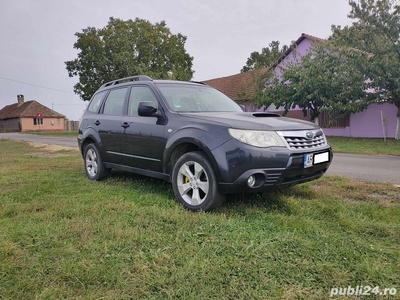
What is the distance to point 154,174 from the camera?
4.42 m

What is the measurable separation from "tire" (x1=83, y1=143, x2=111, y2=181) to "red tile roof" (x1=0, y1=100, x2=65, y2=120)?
5405cm

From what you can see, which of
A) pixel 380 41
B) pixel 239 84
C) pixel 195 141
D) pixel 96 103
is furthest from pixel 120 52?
pixel 195 141

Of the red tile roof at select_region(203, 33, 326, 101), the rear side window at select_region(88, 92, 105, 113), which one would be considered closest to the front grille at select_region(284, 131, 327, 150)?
the rear side window at select_region(88, 92, 105, 113)

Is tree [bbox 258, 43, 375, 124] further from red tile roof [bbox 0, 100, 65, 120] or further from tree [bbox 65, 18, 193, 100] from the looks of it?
red tile roof [bbox 0, 100, 65, 120]

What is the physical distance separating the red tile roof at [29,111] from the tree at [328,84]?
47.3 metres

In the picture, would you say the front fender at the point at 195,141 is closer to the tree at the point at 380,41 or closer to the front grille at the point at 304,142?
the front grille at the point at 304,142

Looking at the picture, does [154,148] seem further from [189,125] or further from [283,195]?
[283,195]

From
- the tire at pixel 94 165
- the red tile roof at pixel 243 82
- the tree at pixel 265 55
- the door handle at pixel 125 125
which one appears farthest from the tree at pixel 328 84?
the tree at pixel 265 55

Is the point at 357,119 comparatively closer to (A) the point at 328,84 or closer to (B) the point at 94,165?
(A) the point at 328,84

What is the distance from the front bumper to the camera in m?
3.32

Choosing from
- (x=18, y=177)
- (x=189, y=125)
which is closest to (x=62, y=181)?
(x=18, y=177)

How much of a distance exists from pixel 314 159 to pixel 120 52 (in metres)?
26.5

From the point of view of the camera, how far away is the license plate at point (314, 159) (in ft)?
11.6

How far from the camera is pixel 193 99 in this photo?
185 inches
